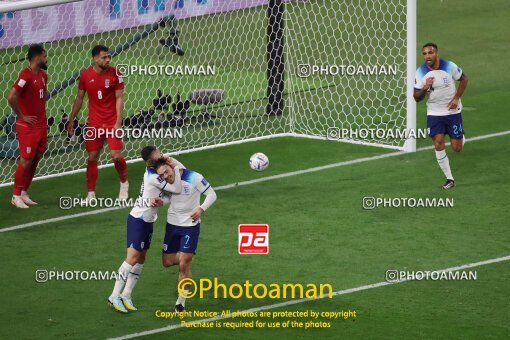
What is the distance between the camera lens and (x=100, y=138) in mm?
18875

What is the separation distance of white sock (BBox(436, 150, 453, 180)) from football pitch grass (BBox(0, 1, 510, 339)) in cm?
25

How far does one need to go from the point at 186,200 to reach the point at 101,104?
14.1ft

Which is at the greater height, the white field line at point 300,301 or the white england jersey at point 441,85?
the white england jersey at point 441,85

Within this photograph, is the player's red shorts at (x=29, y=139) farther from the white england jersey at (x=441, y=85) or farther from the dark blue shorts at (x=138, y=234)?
the white england jersey at (x=441, y=85)

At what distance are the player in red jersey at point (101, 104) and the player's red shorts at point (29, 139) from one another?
0.44m

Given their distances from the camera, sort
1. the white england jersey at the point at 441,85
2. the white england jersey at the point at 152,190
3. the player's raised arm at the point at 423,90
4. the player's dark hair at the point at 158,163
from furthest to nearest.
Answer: the white england jersey at the point at 441,85, the player's raised arm at the point at 423,90, the white england jersey at the point at 152,190, the player's dark hair at the point at 158,163

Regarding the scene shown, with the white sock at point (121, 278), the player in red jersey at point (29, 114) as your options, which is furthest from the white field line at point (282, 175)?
the white sock at point (121, 278)

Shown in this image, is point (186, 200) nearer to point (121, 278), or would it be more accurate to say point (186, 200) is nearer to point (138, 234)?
point (138, 234)

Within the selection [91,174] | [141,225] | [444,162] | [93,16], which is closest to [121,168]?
[91,174]

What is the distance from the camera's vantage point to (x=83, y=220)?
Answer: 1858 centimetres

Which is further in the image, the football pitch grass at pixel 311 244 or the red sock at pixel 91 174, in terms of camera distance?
the red sock at pixel 91 174

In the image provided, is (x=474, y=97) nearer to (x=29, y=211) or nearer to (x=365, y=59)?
(x=365, y=59)

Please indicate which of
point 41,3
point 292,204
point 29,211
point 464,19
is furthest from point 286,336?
point 464,19

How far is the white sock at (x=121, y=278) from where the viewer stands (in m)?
15.0
